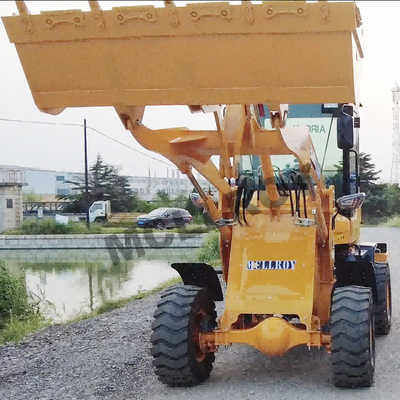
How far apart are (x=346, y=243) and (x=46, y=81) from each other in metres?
3.60

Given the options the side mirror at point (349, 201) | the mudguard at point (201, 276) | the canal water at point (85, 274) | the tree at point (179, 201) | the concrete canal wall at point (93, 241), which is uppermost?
the side mirror at point (349, 201)

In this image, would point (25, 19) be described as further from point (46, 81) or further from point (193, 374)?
point (193, 374)

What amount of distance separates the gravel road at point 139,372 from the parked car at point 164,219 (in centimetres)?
2453

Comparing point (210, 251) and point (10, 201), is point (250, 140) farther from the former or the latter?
point (10, 201)

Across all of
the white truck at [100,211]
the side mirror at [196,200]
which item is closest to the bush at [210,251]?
the side mirror at [196,200]

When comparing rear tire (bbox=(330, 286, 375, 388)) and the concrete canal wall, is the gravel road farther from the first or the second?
the concrete canal wall

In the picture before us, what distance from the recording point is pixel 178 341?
5.54m

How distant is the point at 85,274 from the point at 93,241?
997 cm

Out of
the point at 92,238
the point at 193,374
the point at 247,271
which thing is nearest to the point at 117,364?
the point at 193,374

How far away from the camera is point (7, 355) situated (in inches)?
295

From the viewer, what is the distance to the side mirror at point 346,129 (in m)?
6.64

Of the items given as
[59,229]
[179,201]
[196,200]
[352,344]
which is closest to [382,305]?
[352,344]

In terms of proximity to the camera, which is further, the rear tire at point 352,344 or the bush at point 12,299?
the bush at point 12,299

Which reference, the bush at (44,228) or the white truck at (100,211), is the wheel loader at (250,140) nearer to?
the bush at (44,228)
